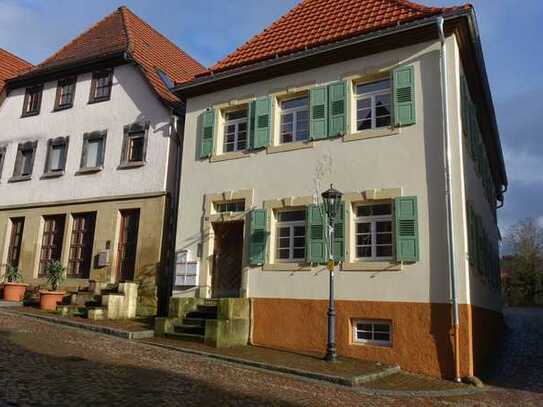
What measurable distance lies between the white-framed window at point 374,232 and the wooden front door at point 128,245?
24.2ft

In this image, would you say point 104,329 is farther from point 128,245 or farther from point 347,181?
point 347,181

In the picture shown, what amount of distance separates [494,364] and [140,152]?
11616mm

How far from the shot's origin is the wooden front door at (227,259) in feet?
44.7

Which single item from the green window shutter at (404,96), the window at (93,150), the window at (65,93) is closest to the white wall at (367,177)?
the green window shutter at (404,96)

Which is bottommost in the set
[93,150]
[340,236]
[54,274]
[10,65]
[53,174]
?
[54,274]

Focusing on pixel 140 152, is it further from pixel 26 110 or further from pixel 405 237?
pixel 405 237

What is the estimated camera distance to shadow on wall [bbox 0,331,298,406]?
651 centimetres

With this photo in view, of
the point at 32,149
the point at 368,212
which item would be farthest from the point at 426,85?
the point at 32,149

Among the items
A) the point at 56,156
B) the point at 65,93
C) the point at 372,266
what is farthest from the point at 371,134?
the point at 65,93

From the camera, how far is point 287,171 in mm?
12891

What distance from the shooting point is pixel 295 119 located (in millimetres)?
13414

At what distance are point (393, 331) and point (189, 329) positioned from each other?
4581 millimetres

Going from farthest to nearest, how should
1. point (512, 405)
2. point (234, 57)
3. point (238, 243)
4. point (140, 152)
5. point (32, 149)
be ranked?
1. point (32, 149)
2. point (140, 152)
3. point (234, 57)
4. point (238, 243)
5. point (512, 405)

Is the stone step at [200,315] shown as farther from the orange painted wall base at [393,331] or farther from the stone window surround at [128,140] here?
the stone window surround at [128,140]
